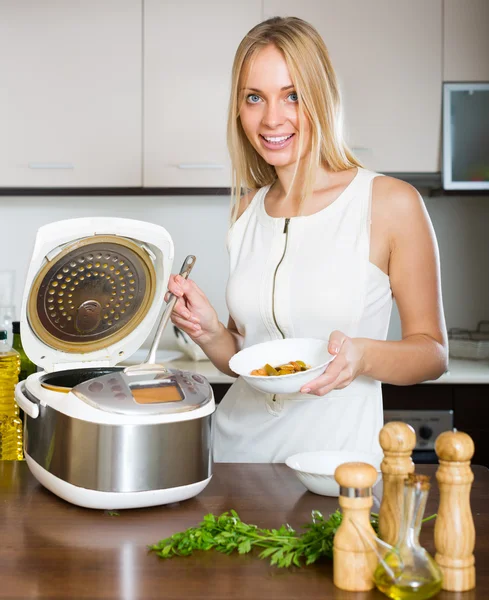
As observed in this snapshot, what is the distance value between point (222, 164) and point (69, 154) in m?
0.50

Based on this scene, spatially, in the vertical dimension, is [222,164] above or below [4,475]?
above

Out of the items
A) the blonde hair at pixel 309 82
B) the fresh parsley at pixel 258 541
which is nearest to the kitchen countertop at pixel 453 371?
the blonde hair at pixel 309 82

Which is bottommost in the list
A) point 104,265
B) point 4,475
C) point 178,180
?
point 4,475

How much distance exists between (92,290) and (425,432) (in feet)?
4.96

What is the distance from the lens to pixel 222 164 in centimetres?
257

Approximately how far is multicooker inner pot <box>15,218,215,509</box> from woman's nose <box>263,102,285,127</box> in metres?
0.37

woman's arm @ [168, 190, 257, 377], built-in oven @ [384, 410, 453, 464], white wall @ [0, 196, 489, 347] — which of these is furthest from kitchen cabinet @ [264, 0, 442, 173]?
woman's arm @ [168, 190, 257, 377]

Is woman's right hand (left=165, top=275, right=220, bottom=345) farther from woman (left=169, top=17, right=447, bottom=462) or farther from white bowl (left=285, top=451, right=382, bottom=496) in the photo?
white bowl (left=285, top=451, right=382, bottom=496)

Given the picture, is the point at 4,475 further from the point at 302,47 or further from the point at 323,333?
the point at 302,47

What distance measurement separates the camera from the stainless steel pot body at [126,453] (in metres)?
0.98

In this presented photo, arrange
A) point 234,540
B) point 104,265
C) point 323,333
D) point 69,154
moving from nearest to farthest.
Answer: point 234,540, point 104,265, point 323,333, point 69,154

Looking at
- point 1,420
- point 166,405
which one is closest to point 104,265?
point 166,405

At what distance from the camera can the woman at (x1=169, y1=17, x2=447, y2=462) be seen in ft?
4.59

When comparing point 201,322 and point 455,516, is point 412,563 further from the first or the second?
point 201,322
